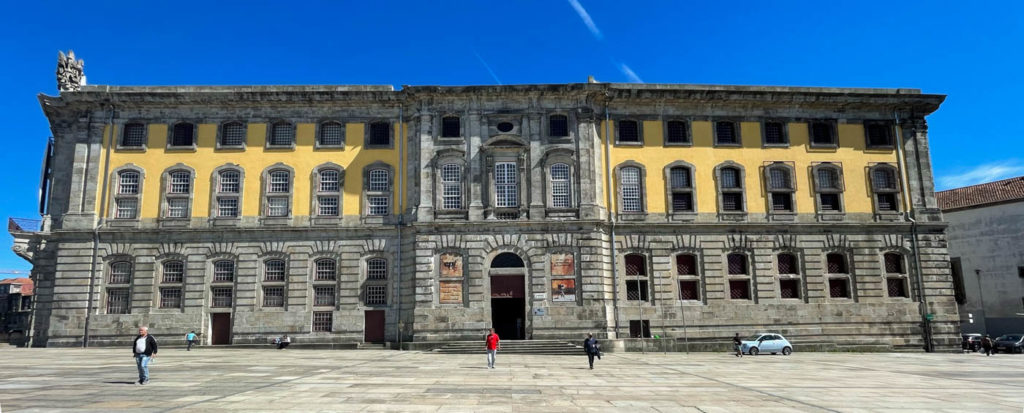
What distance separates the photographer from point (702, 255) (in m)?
36.7

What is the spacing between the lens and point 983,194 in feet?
170

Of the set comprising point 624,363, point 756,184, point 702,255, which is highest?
point 756,184

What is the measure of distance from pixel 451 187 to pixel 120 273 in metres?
19.4

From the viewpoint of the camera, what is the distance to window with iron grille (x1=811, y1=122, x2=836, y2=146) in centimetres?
3897

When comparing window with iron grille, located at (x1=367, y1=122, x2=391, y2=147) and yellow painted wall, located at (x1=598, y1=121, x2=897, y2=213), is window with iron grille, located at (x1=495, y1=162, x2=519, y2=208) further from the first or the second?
window with iron grille, located at (x1=367, y1=122, x2=391, y2=147)

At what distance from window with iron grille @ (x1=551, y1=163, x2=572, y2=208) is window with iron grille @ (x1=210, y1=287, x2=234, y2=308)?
19.2 m

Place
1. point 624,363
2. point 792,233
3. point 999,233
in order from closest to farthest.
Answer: point 624,363 → point 792,233 → point 999,233

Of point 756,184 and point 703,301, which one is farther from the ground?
point 756,184

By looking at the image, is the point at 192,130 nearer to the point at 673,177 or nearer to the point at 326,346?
the point at 326,346

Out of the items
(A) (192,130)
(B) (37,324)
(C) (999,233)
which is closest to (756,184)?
(C) (999,233)

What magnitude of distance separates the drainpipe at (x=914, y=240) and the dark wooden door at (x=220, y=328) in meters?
40.1

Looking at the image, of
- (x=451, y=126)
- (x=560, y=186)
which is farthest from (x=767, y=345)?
(x=451, y=126)

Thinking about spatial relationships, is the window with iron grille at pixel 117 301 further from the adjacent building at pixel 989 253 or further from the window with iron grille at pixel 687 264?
the adjacent building at pixel 989 253

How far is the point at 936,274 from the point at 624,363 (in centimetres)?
2350
